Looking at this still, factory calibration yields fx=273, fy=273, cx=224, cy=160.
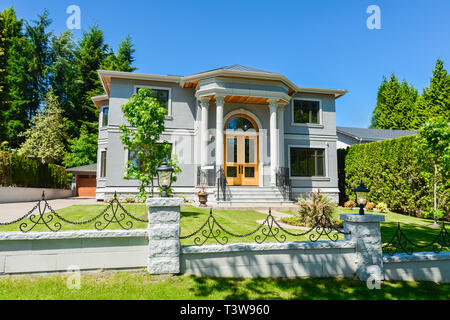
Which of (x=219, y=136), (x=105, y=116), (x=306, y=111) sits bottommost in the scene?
(x=219, y=136)

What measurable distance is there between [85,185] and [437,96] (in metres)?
32.6

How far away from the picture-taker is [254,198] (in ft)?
40.5

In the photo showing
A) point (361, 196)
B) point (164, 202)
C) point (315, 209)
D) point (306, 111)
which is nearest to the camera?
point (164, 202)

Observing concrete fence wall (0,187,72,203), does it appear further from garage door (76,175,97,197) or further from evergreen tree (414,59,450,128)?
evergreen tree (414,59,450,128)

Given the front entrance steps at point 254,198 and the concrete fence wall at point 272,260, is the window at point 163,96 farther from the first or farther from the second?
the concrete fence wall at point 272,260

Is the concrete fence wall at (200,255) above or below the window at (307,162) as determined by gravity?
below

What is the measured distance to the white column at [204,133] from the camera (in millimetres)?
13203

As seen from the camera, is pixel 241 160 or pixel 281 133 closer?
pixel 281 133

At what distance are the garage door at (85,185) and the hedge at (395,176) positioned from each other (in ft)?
66.8

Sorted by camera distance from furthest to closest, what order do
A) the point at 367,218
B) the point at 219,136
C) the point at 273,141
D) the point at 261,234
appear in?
the point at 273,141 < the point at 219,136 < the point at 261,234 < the point at 367,218

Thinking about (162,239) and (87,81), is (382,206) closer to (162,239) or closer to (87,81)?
(162,239)

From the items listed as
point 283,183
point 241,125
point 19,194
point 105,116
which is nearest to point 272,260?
point 283,183

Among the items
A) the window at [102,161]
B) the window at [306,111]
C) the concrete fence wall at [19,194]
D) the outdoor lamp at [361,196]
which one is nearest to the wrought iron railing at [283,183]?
the window at [306,111]
